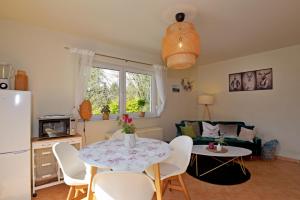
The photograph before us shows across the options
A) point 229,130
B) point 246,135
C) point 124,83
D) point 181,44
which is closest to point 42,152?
point 124,83

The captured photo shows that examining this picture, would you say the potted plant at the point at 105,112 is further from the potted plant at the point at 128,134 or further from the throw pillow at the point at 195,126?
the throw pillow at the point at 195,126

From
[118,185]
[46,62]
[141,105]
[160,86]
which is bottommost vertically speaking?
[118,185]

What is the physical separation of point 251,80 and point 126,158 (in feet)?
13.6

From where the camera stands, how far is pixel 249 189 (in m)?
2.50

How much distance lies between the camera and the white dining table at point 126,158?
139cm

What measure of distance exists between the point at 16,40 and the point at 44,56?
0.41 m

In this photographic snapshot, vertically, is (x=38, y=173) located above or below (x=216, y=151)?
below

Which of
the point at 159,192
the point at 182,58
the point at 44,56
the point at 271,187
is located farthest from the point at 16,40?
the point at 271,187

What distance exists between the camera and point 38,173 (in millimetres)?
2688

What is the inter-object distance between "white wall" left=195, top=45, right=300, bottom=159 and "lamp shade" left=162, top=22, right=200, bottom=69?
3.13 meters

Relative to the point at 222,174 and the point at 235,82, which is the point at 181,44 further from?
the point at 235,82

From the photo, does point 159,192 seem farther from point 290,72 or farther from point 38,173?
point 290,72

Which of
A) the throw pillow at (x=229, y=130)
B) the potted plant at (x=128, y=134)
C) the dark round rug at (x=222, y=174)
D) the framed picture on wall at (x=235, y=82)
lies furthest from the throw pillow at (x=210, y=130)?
the potted plant at (x=128, y=134)

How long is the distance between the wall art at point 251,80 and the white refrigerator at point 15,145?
15.3 ft
